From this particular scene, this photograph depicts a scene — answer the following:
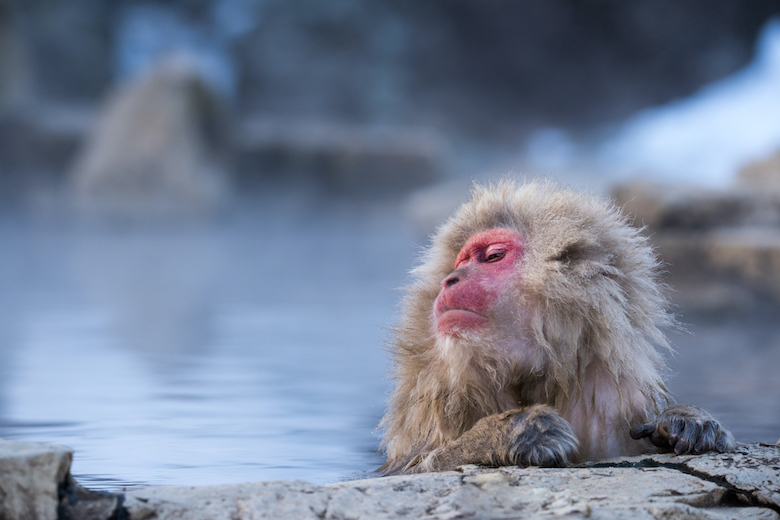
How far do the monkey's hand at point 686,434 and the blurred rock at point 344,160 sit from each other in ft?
54.6

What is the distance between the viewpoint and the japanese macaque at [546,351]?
6.61 ft

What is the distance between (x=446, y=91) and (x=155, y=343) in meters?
20.0

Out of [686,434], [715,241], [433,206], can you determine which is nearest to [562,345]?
[686,434]

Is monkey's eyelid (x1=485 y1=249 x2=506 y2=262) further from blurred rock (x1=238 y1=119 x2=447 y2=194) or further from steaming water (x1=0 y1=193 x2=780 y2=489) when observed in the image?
blurred rock (x1=238 y1=119 x2=447 y2=194)

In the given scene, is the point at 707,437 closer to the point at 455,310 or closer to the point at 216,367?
the point at 455,310

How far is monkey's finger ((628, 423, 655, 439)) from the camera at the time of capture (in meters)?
2.02

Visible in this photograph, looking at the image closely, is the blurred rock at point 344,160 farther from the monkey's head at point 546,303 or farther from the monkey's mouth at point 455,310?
the monkey's mouth at point 455,310

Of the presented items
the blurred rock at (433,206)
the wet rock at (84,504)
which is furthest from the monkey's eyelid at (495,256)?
the blurred rock at (433,206)

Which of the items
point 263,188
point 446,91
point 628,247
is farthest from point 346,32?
point 628,247

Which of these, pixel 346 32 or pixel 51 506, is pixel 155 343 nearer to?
pixel 51 506

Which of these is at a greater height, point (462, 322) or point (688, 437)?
point (462, 322)

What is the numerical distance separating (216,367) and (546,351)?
264 centimetres

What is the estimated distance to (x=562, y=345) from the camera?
6.68 ft

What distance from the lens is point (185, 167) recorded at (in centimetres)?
1680
